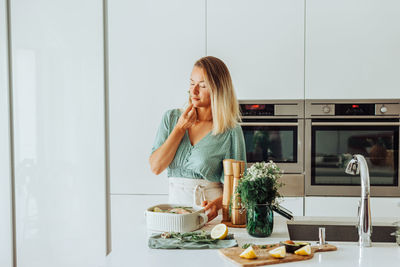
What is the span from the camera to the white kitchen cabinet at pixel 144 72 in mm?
2752

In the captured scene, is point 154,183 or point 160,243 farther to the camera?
point 154,183

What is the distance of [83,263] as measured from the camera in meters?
2.85

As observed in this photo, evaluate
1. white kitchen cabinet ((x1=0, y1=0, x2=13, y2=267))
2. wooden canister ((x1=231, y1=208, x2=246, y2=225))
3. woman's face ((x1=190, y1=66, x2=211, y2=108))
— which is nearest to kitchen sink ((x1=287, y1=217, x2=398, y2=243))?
wooden canister ((x1=231, y1=208, x2=246, y2=225))

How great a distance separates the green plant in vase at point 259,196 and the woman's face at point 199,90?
625mm

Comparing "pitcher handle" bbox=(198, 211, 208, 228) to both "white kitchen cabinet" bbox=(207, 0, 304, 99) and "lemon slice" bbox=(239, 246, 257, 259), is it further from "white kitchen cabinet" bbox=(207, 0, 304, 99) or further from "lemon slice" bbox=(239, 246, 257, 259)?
"white kitchen cabinet" bbox=(207, 0, 304, 99)

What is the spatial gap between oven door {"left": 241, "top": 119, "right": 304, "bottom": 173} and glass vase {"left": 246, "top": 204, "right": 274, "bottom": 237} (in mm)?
1239

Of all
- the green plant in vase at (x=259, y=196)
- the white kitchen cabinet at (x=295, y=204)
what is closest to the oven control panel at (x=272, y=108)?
the white kitchen cabinet at (x=295, y=204)

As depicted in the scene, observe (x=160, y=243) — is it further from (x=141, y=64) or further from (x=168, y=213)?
(x=141, y=64)

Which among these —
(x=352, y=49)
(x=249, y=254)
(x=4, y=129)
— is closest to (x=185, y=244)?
(x=249, y=254)

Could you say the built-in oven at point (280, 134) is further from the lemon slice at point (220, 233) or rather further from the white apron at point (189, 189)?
the lemon slice at point (220, 233)

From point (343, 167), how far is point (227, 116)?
108 centimetres

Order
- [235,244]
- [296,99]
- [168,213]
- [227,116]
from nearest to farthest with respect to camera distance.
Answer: [235,244], [168,213], [227,116], [296,99]

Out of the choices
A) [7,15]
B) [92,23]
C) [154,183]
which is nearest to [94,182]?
[154,183]

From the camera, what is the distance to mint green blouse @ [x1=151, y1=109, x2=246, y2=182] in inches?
79.4
